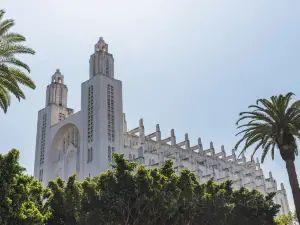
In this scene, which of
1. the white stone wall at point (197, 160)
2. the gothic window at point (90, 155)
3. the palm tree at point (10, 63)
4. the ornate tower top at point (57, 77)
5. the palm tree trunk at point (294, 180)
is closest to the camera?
the palm tree at point (10, 63)

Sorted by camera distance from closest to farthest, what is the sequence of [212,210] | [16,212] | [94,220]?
[16,212]
[94,220]
[212,210]

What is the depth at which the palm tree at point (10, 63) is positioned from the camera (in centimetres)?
2038

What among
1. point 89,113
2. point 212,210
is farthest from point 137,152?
point 212,210

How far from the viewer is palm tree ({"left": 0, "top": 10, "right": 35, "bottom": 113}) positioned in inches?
802

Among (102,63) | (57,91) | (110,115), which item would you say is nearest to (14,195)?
(110,115)

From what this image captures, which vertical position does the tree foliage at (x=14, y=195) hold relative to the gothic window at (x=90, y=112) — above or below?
below

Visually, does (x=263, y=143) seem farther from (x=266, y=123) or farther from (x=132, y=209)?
(x=132, y=209)

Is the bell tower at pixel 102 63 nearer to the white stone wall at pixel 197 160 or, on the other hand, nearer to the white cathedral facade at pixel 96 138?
the white cathedral facade at pixel 96 138

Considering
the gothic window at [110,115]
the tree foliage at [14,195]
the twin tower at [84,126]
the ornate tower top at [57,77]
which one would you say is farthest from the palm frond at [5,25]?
the ornate tower top at [57,77]

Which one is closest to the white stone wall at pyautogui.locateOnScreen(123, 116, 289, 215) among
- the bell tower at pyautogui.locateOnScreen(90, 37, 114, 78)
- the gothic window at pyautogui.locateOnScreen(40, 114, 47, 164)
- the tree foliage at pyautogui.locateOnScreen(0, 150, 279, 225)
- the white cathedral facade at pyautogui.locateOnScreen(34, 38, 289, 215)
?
the white cathedral facade at pyautogui.locateOnScreen(34, 38, 289, 215)

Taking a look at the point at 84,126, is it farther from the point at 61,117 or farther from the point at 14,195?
the point at 14,195

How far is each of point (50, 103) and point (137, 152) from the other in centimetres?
2048

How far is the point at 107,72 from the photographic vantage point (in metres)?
68.8

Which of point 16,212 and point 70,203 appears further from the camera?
point 70,203
